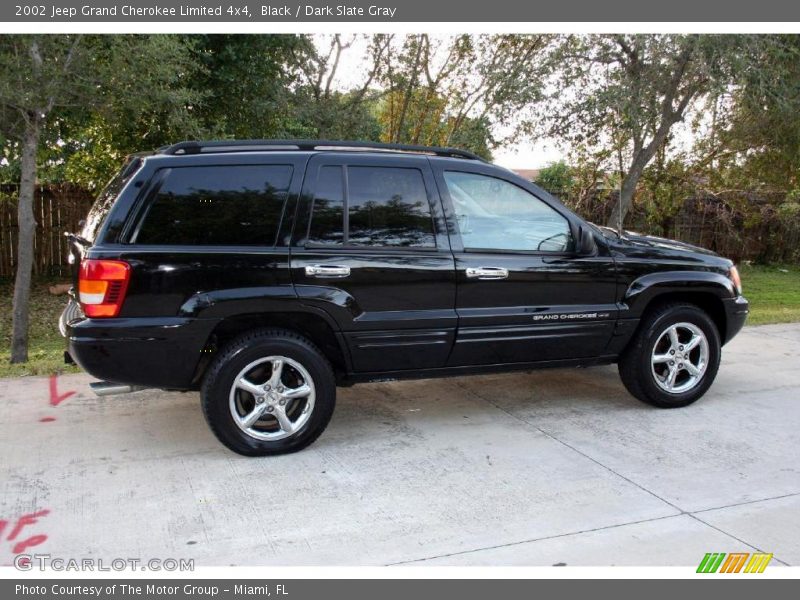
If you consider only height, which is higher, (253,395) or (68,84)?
(68,84)

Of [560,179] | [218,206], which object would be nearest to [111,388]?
[218,206]

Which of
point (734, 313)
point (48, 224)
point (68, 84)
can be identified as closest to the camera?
point (734, 313)

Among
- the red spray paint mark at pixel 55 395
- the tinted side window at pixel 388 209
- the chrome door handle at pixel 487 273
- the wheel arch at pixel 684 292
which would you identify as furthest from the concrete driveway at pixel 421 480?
the tinted side window at pixel 388 209

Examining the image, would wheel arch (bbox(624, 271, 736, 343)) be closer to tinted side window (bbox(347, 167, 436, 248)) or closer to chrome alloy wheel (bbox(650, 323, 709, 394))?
chrome alloy wheel (bbox(650, 323, 709, 394))

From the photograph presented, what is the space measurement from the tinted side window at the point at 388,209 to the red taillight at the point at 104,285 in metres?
1.33

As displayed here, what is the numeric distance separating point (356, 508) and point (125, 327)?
161 cm

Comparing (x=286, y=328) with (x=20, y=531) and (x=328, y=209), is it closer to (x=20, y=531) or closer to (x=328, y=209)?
(x=328, y=209)

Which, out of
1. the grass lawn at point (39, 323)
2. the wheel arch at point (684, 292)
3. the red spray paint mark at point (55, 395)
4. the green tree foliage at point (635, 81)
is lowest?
the grass lawn at point (39, 323)

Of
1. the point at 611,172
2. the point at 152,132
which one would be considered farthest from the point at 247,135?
the point at 611,172

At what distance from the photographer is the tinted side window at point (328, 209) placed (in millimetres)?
4359

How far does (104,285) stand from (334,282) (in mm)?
1293

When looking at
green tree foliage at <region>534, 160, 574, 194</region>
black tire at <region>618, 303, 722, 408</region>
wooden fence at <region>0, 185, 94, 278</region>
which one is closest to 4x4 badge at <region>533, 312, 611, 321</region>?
black tire at <region>618, 303, 722, 408</region>

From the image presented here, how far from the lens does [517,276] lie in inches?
188

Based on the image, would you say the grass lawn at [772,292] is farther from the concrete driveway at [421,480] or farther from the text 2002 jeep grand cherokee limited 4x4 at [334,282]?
the text 2002 jeep grand cherokee limited 4x4 at [334,282]
